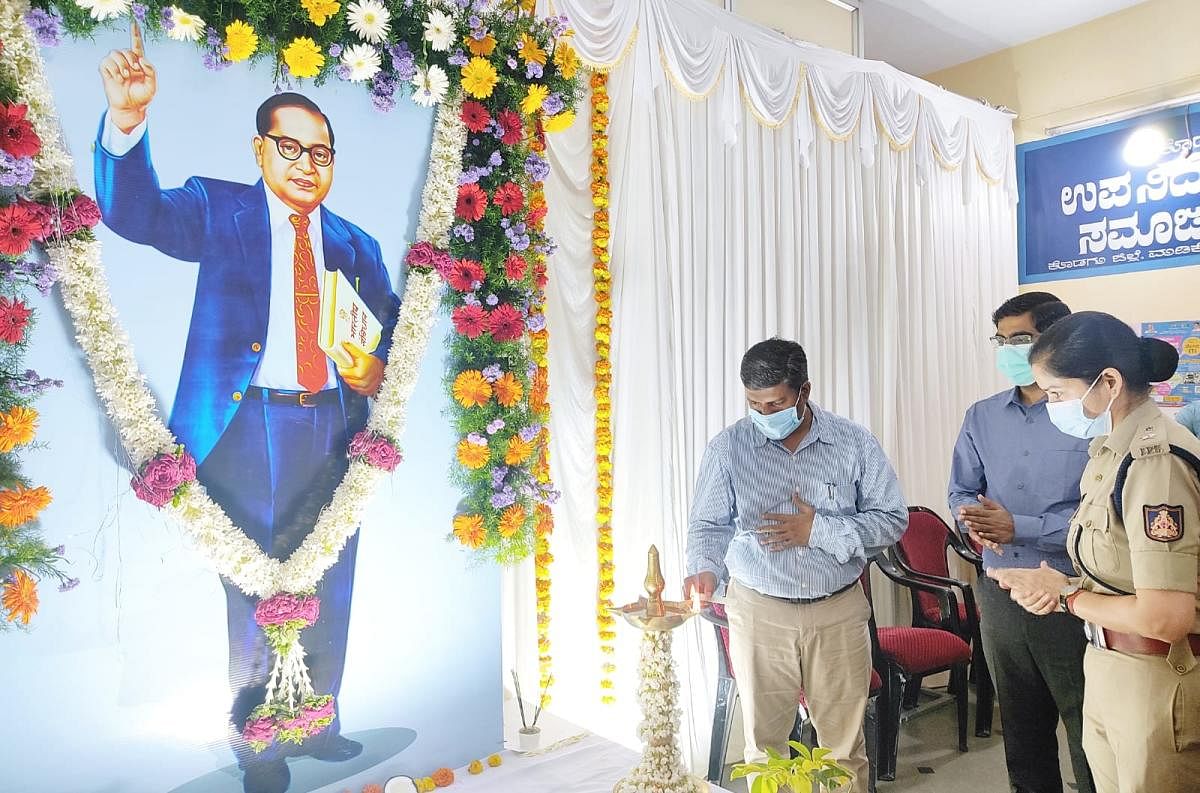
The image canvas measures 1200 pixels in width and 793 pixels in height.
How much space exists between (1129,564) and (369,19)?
8.10 ft

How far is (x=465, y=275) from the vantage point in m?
2.70

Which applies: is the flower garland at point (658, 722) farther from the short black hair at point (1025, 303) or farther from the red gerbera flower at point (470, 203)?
the short black hair at point (1025, 303)

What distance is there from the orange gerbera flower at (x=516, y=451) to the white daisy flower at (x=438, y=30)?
1280 millimetres

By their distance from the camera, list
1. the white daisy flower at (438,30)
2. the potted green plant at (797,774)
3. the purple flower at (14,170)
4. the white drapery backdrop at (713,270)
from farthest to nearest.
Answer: the white drapery backdrop at (713,270)
the white daisy flower at (438,30)
the purple flower at (14,170)
the potted green plant at (797,774)

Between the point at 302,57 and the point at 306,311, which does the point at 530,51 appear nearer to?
the point at 302,57

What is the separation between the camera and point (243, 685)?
231 cm

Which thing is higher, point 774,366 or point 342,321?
point 342,321

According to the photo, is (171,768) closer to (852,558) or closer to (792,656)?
(792,656)

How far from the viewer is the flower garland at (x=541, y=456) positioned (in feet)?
9.66

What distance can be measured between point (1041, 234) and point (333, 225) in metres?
4.78

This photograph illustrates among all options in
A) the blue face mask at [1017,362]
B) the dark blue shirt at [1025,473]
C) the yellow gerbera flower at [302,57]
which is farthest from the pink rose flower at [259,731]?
the blue face mask at [1017,362]

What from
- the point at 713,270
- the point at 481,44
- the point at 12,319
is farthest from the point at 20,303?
the point at 713,270

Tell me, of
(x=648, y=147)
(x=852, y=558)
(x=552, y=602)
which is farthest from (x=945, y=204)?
(x=552, y=602)

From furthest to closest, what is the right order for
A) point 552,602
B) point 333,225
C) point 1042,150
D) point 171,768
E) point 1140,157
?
point 1042,150
point 1140,157
point 552,602
point 333,225
point 171,768
